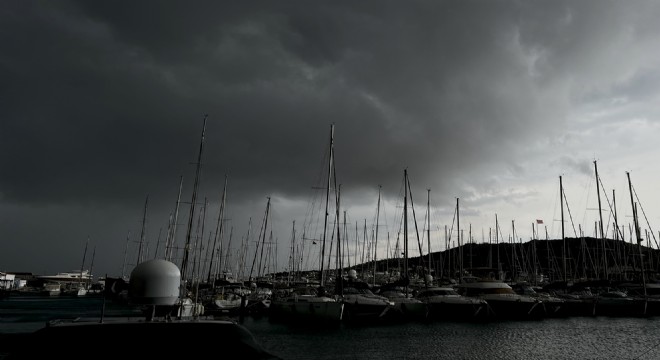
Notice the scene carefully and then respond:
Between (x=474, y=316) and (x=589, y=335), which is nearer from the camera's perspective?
(x=589, y=335)

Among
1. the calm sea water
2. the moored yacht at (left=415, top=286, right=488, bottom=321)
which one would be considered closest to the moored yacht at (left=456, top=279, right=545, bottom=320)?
the moored yacht at (left=415, top=286, right=488, bottom=321)

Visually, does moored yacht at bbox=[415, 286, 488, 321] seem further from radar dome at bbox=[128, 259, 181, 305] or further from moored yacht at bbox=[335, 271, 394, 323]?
radar dome at bbox=[128, 259, 181, 305]

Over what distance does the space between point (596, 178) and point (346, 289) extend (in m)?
49.7

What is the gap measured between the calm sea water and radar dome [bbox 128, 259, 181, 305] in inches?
414

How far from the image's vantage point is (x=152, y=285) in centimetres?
1977

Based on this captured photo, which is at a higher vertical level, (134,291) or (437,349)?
(134,291)

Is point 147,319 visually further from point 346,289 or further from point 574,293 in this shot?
point 574,293

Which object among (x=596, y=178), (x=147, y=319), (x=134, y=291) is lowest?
(x=147, y=319)

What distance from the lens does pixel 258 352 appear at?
20.5 meters

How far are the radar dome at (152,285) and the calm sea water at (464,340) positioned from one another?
34.5ft

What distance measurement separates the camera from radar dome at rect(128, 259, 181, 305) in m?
19.8

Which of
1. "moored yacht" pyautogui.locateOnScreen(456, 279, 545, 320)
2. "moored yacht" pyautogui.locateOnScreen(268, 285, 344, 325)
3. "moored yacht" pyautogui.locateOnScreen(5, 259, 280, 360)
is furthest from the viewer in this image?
"moored yacht" pyautogui.locateOnScreen(456, 279, 545, 320)

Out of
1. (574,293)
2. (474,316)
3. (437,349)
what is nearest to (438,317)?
(474,316)

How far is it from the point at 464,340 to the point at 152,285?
84.7 feet
